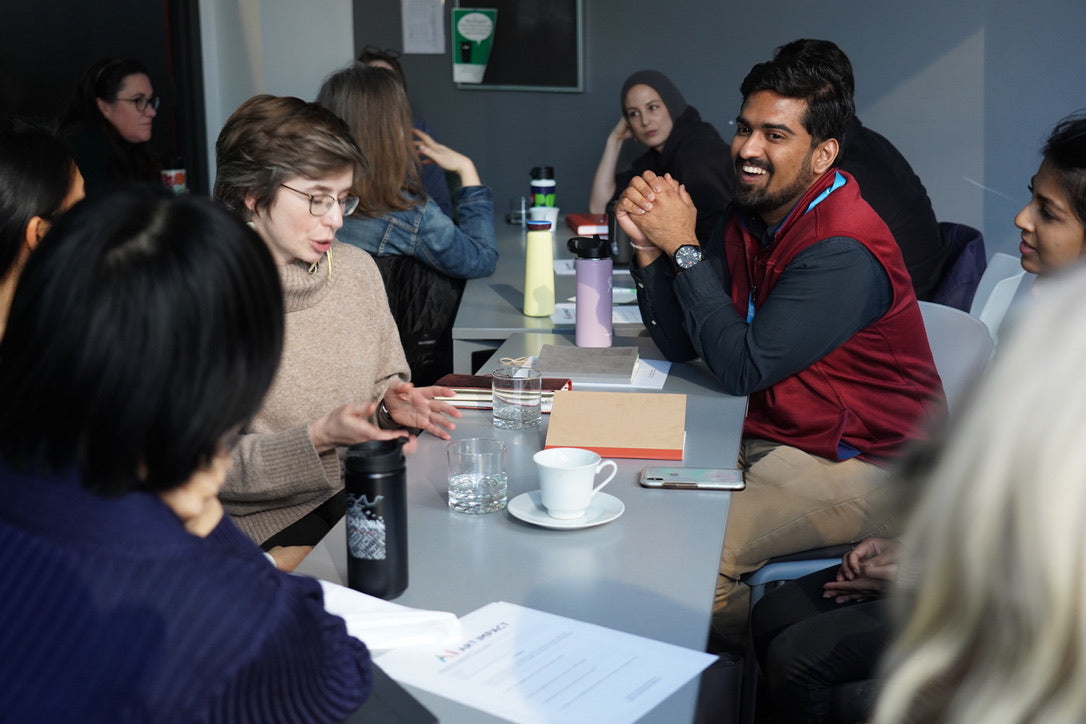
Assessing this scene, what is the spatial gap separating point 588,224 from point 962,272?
1505 mm

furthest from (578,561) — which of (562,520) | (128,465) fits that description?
(128,465)

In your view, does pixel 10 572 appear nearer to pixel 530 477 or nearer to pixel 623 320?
pixel 530 477

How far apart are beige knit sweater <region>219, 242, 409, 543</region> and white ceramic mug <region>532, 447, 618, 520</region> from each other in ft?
1.57

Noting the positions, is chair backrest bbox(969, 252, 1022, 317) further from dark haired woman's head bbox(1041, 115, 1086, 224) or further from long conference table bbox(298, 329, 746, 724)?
long conference table bbox(298, 329, 746, 724)

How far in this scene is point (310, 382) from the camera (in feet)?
6.66

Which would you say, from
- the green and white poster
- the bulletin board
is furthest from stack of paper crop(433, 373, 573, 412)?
the green and white poster

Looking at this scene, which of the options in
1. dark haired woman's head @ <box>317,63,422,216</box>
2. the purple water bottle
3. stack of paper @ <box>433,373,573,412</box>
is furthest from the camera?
dark haired woman's head @ <box>317,63,422,216</box>

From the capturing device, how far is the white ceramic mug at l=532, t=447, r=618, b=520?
4.74ft

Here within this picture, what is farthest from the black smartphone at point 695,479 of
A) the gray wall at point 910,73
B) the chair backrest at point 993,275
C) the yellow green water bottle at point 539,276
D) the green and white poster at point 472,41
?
the green and white poster at point 472,41

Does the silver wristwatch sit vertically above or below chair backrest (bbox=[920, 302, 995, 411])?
above

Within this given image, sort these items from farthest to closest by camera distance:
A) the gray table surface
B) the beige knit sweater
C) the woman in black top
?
the woman in black top < the gray table surface < the beige knit sweater

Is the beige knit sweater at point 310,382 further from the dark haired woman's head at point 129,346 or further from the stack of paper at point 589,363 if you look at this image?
the dark haired woman's head at point 129,346

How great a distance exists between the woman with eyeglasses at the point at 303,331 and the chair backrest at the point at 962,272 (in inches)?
74.4

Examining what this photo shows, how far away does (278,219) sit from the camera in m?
A: 2.00
